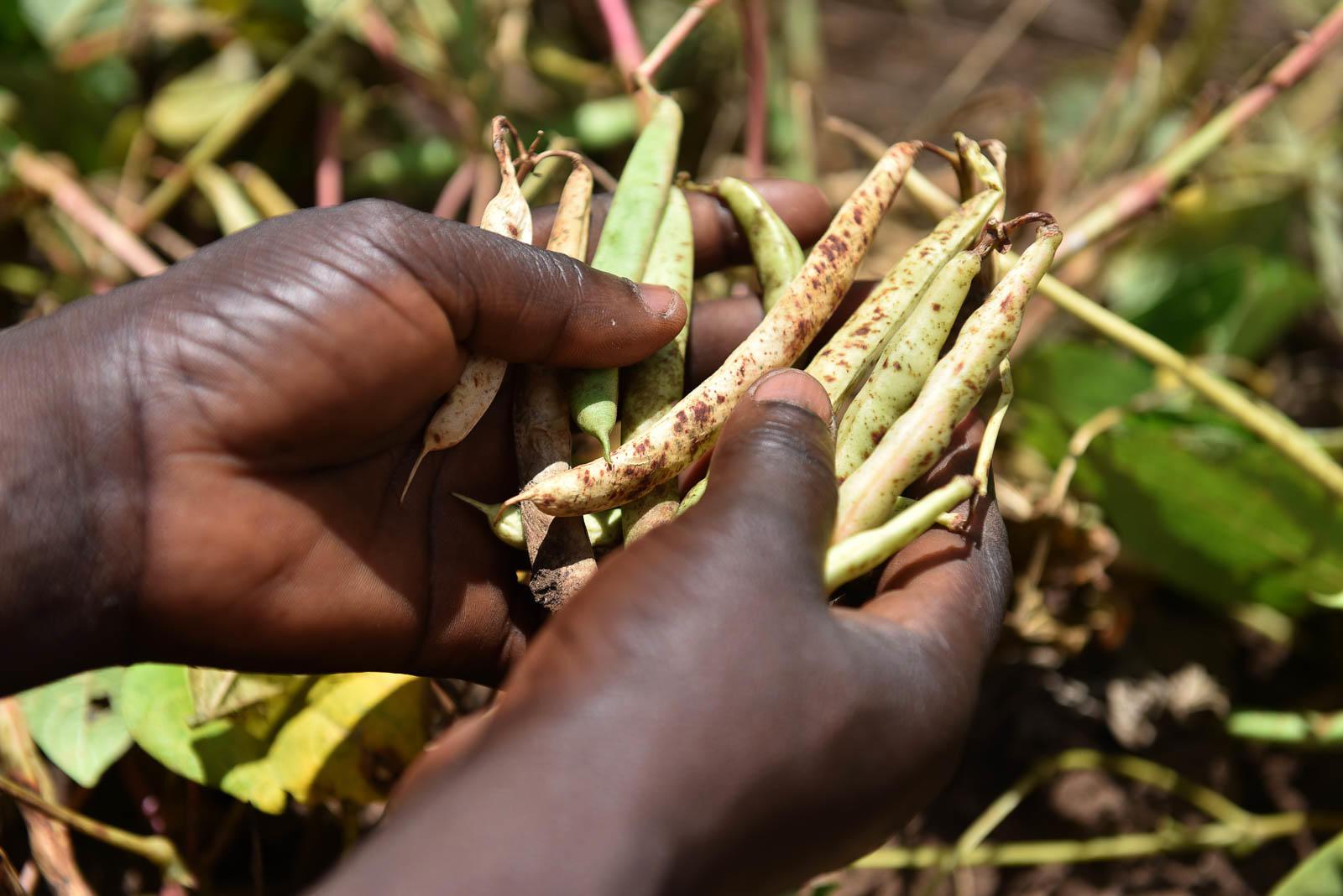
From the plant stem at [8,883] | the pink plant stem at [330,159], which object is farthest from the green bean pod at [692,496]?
the pink plant stem at [330,159]

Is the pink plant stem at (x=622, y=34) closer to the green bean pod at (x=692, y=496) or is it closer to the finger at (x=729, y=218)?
the finger at (x=729, y=218)

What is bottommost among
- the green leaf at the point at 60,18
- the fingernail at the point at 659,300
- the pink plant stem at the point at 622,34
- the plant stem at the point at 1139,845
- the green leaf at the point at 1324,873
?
the plant stem at the point at 1139,845

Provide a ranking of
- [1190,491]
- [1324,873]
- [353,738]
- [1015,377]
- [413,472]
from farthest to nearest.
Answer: [1015,377] < [1190,491] < [1324,873] < [353,738] < [413,472]

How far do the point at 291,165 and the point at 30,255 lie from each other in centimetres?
76

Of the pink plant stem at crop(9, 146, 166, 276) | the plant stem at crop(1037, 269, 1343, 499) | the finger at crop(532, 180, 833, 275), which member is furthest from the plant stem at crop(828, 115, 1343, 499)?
the pink plant stem at crop(9, 146, 166, 276)

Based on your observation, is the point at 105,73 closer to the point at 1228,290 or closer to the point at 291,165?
the point at 291,165

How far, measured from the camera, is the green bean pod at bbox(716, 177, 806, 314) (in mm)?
A: 1759

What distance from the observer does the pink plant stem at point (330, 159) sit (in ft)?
8.96

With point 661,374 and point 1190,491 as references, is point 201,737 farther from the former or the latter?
point 1190,491

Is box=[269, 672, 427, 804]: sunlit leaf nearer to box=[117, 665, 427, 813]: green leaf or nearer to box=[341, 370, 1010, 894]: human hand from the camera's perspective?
box=[117, 665, 427, 813]: green leaf

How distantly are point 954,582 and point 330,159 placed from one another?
2146 millimetres

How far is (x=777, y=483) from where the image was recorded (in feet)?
3.87

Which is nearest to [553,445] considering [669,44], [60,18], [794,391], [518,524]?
[518,524]

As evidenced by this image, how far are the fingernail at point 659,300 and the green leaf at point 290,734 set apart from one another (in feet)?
2.55
